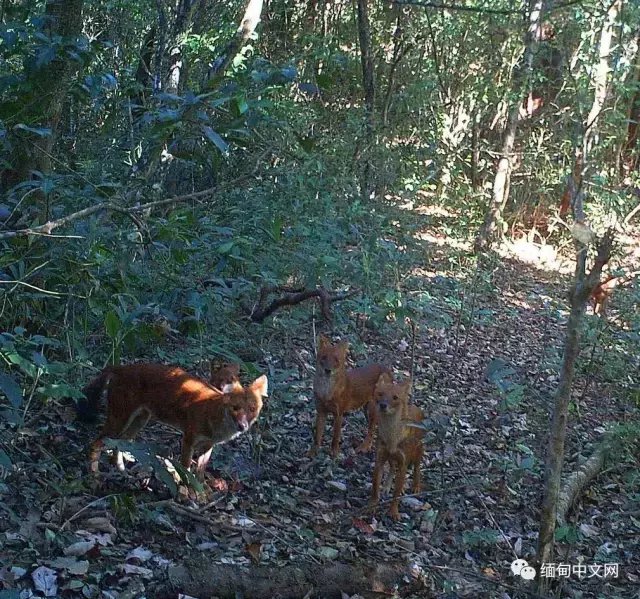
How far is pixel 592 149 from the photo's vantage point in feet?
47.3

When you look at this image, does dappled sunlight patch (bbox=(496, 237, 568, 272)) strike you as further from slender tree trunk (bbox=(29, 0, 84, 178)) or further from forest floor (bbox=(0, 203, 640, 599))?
slender tree trunk (bbox=(29, 0, 84, 178))

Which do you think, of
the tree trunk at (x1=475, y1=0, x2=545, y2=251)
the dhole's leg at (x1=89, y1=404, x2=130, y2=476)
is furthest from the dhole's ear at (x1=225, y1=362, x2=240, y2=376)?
the tree trunk at (x1=475, y1=0, x2=545, y2=251)

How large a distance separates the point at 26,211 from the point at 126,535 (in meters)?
2.19

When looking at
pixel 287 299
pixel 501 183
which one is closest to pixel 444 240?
pixel 501 183

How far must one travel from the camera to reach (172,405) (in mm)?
5512

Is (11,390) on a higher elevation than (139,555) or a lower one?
higher

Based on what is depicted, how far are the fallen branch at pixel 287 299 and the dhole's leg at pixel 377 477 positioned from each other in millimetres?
1496

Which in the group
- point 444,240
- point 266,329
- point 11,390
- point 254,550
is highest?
point 444,240

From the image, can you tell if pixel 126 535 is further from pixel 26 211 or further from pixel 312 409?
pixel 312 409

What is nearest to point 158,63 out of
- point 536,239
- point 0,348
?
point 0,348

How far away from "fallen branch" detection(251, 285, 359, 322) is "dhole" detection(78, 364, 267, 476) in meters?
1.41

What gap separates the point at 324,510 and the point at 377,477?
18.5 inches

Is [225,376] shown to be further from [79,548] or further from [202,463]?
[79,548]

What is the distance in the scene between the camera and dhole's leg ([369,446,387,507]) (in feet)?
19.2
